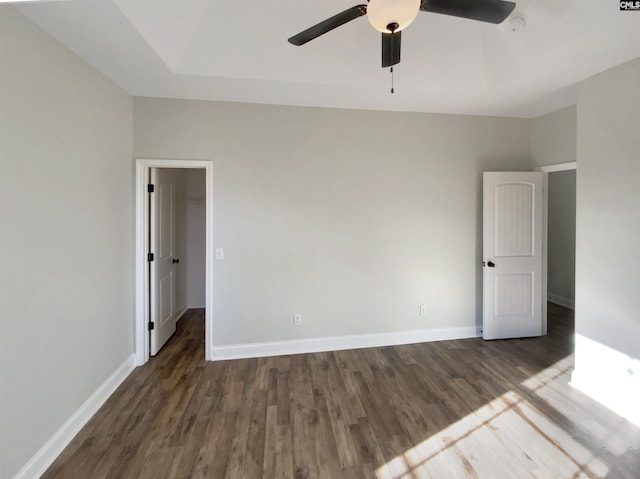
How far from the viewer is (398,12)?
1.32m

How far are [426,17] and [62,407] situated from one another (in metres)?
3.78

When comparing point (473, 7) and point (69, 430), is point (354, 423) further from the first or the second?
point (473, 7)

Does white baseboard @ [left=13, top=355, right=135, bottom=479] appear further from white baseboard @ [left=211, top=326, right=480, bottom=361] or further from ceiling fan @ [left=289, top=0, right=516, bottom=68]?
ceiling fan @ [left=289, top=0, right=516, bottom=68]

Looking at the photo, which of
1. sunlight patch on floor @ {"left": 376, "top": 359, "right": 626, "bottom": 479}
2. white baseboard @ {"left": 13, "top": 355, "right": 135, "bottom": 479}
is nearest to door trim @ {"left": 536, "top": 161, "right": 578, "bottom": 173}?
sunlight patch on floor @ {"left": 376, "top": 359, "right": 626, "bottom": 479}

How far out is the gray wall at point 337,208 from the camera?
116 inches

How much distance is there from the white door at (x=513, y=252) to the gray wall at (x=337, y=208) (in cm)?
16

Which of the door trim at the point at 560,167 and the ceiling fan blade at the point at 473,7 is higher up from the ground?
the ceiling fan blade at the point at 473,7

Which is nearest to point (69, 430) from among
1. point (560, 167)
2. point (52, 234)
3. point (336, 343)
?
point (52, 234)

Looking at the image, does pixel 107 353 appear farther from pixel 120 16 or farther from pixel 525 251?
pixel 525 251

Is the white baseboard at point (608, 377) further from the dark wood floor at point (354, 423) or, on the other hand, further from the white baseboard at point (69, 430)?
the white baseboard at point (69, 430)

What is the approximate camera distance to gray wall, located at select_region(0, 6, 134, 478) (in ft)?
4.90

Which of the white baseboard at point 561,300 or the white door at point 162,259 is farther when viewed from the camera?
the white baseboard at point 561,300

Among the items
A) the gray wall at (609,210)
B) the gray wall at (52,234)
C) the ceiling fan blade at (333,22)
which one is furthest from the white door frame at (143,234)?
the gray wall at (609,210)

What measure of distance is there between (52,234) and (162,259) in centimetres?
146
